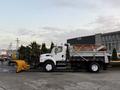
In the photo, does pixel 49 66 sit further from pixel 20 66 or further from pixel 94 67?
pixel 94 67

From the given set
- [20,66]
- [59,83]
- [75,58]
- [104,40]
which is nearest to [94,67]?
[75,58]

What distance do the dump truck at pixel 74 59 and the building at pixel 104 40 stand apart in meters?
64.5

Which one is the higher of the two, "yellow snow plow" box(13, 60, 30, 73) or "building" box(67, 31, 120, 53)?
"building" box(67, 31, 120, 53)

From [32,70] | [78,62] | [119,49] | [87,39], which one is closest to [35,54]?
[32,70]

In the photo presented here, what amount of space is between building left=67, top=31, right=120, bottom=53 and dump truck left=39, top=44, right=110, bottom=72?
64.5 m

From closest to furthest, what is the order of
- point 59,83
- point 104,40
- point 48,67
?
point 59,83
point 48,67
point 104,40

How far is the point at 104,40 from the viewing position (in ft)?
337

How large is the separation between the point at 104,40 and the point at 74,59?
77779 mm

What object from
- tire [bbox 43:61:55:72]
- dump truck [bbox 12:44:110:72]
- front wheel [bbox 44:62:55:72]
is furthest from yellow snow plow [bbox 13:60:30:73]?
front wheel [bbox 44:62:55:72]

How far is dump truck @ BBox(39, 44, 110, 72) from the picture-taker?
1035 inches

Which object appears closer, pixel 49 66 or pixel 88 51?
pixel 49 66

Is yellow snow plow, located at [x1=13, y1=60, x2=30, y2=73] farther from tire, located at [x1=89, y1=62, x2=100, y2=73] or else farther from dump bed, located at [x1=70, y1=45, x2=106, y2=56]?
tire, located at [x1=89, y1=62, x2=100, y2=73]

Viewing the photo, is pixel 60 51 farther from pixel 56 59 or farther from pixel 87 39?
pixel 87 39

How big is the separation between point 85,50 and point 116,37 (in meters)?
73.0
